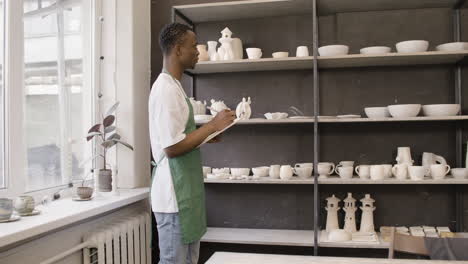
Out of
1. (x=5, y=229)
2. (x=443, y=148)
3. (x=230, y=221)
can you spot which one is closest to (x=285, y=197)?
(x=230, y=221)

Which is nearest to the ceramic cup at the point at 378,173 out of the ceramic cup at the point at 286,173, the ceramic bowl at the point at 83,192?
the ceramic cup at the point at 286,173

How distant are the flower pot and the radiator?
0.21m

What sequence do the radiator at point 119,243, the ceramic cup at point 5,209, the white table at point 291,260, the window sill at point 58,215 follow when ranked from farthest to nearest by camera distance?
1. the radiator at point 119,243
2. the ceramic cup at point 5,209
3. the window sill at point 58,215
4. the white table at point 291,260

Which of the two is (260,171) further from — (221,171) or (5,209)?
(5,209)

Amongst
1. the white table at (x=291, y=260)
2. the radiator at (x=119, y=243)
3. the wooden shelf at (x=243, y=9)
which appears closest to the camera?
the white table at (x=291, y=260)

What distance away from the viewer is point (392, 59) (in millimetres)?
2785

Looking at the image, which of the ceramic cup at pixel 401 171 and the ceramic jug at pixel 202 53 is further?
the ceramic jug at pixel 202 53

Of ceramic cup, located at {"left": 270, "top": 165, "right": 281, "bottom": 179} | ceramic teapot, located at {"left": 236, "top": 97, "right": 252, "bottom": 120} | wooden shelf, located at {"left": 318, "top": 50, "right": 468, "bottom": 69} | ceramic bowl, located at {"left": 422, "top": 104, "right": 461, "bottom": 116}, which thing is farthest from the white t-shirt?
ceramic bowl, located at {"left": 422, "top": 104, "right": 461, "bottom": 116}

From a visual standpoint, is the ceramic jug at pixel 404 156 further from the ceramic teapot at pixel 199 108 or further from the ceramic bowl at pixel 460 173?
the ceramic teapot at pixel 199 108

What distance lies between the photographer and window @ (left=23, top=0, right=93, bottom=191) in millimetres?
2328

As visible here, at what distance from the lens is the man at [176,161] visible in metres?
1.87

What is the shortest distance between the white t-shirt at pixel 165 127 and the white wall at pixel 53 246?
0.57 metres

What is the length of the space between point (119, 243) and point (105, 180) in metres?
0.39

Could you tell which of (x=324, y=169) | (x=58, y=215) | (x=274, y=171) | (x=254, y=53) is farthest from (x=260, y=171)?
(x=58, y=215)
